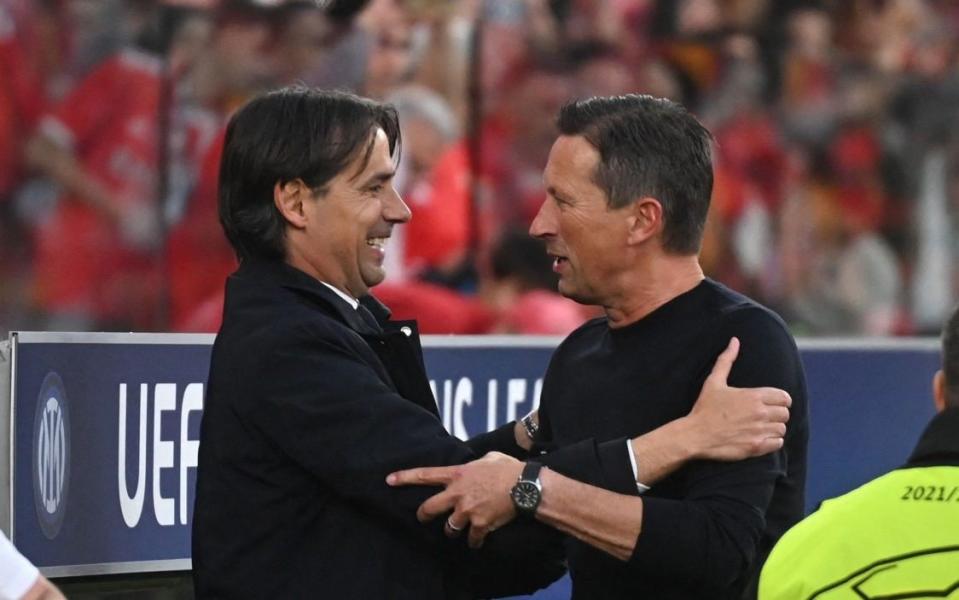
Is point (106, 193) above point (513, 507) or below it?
above

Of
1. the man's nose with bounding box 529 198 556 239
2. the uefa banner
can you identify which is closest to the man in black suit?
the man's nose with bounding box 529 198 556 239

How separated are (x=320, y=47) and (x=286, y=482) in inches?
127

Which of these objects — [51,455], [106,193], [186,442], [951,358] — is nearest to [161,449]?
[186,442]

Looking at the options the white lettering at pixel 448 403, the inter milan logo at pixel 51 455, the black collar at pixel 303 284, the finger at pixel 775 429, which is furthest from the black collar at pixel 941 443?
the inter milan logo at pixel 51 455

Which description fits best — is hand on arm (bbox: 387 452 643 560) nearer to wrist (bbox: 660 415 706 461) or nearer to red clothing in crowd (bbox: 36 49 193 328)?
wrist (bbox: 660 415 706 461)

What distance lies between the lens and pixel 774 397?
2855 mm

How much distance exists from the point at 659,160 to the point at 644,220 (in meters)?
0.11

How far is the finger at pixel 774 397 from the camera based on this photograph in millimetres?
2852

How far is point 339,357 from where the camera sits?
2891 mm

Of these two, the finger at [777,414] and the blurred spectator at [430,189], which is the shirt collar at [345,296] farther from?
the blurred spectator at [430,189]

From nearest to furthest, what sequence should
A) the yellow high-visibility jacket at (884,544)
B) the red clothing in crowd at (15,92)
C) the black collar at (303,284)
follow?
1. the yellow high-visibility jacket at (884,544)
2. the black collar at (303,284)
3. the red clothing in crowd at (15,92)

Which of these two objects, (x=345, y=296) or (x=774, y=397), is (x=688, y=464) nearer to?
(x=774, y=397)

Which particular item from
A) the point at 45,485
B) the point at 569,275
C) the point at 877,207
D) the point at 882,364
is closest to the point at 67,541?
the point at 45,485

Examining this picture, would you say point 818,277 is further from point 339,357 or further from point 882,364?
point 339,357
